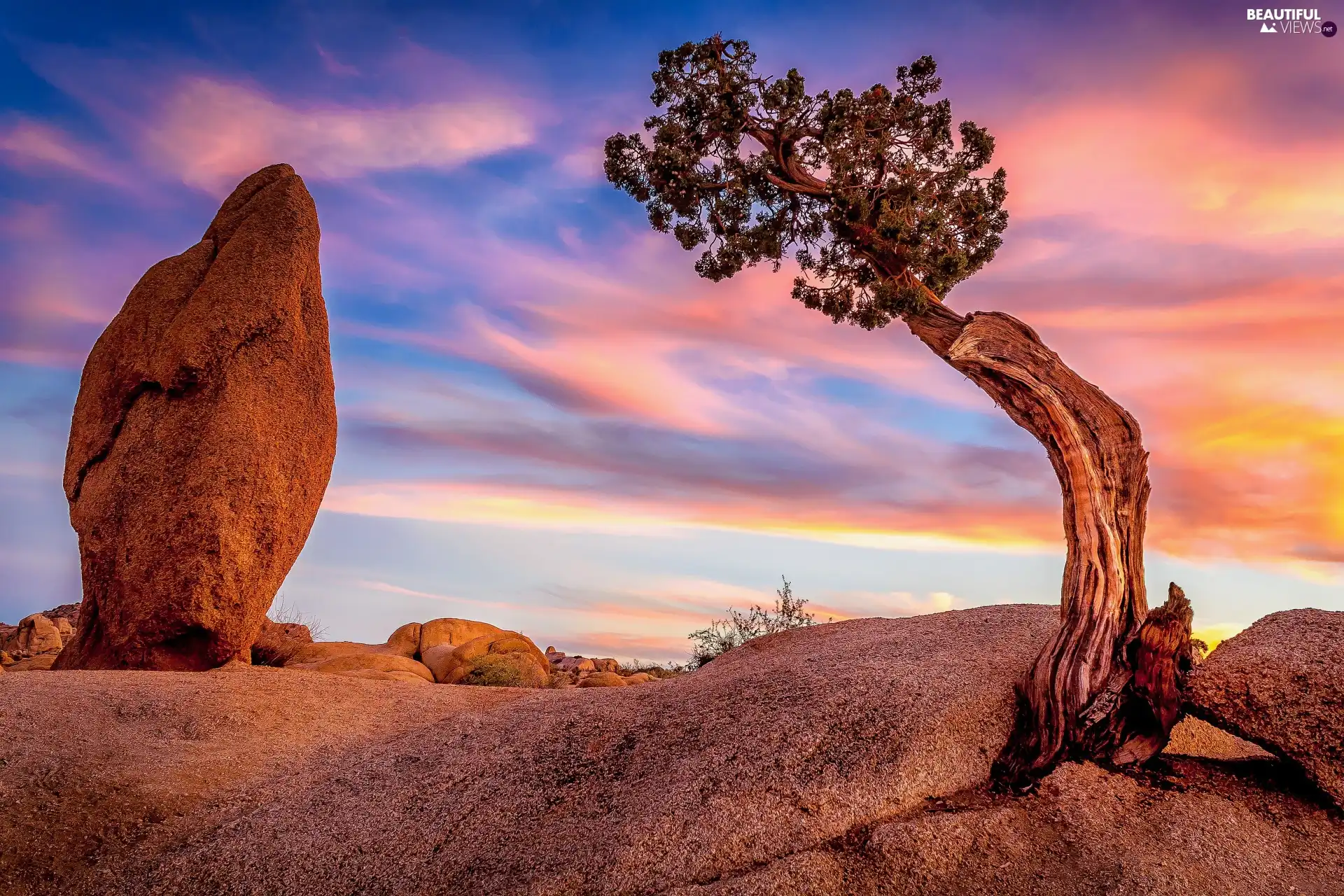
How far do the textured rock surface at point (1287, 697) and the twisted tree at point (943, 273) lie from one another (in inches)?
12.6

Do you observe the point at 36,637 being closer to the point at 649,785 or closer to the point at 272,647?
the point at 272,647

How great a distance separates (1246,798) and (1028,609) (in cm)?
418

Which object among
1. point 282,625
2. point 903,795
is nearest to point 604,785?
point 903,795

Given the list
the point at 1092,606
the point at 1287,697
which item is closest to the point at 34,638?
the point at 1092,606

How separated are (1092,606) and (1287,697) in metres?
1.55

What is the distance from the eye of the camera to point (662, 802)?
7230 millimetres

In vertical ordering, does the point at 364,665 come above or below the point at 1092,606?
below

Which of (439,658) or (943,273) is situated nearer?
(943,273)

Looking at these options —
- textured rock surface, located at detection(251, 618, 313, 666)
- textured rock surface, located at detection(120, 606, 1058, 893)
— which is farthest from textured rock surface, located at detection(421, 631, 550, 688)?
textured rock surface, located at detection(120, 606, 1058, 893)

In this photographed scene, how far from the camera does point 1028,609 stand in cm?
1140

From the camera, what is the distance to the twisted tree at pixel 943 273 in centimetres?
760

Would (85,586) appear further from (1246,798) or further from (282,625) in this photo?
(1246,798)

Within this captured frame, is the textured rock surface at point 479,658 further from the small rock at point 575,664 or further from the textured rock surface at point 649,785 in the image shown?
the textured rock surface at point 649,785

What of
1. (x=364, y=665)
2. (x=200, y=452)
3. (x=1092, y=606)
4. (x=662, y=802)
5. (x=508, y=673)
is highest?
(x=200, y=452)
